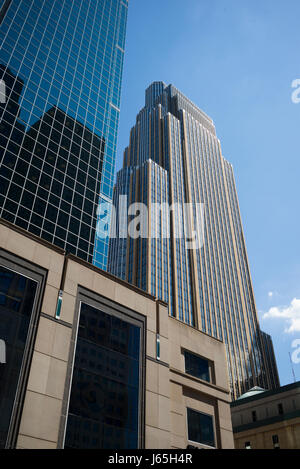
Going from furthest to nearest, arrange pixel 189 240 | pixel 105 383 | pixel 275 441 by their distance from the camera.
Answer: pixel 189 240, pixel 275 441, pixel 105 383

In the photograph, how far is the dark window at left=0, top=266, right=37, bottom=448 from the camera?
2342cm

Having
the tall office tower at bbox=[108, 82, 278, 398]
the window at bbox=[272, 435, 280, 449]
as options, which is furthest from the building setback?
the tall office tower at bbox=[108, 82, 278, 398]

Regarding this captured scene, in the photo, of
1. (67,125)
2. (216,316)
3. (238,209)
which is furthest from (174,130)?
(67,125)

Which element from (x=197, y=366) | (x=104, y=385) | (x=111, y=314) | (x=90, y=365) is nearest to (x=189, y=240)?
(x=197, y=366)

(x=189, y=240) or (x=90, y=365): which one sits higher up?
(x=189, y=240)

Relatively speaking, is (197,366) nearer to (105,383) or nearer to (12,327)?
(105,383)

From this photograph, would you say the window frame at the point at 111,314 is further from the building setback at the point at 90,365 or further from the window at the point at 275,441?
the window at the point at 275,441

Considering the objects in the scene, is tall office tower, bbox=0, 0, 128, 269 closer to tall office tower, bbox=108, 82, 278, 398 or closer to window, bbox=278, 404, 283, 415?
window, bbox=278, 404, 283, 415

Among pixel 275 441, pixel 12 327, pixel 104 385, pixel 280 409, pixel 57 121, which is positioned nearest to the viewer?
pixel 12 327

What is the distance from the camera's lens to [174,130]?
180125 millimetres

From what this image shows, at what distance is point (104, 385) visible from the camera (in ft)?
94.2

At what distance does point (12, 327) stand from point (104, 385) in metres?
7.32

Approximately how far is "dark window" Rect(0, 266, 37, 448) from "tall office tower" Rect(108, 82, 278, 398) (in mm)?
97084

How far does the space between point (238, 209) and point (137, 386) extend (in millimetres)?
164037
